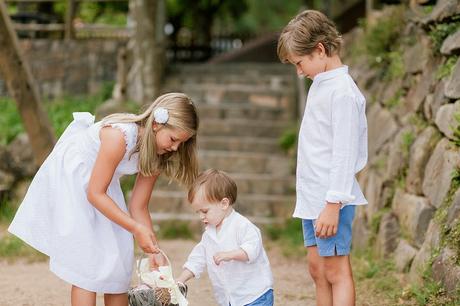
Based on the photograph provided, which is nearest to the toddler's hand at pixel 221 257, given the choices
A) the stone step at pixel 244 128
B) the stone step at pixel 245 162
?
the stone step at pixel 245 162

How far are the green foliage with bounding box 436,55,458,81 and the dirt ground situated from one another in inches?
68.9

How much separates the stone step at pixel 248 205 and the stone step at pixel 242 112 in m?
2.10

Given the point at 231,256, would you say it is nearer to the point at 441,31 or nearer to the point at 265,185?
the point at 441,31

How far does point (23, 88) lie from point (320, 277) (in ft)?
16.3

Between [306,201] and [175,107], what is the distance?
774 mm

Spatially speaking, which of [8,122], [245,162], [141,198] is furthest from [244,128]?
[141,198]

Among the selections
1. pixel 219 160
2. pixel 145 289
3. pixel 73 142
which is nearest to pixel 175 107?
pixel 73 142

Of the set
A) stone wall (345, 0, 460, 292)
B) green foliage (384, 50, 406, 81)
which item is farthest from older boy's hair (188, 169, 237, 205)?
green foliage (384, 50, 406, 81)

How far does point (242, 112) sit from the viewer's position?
38.3 feet

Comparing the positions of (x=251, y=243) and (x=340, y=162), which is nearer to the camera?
(x=340, y=162)

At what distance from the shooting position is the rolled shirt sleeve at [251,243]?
13.2ft

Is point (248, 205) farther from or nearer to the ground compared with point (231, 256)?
nearer to the ground

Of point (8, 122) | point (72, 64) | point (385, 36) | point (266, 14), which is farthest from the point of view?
point (266, 14)

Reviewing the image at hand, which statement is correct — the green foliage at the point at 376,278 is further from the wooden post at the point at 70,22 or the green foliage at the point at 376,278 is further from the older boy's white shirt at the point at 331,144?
the wooden post at the point at 70,22
